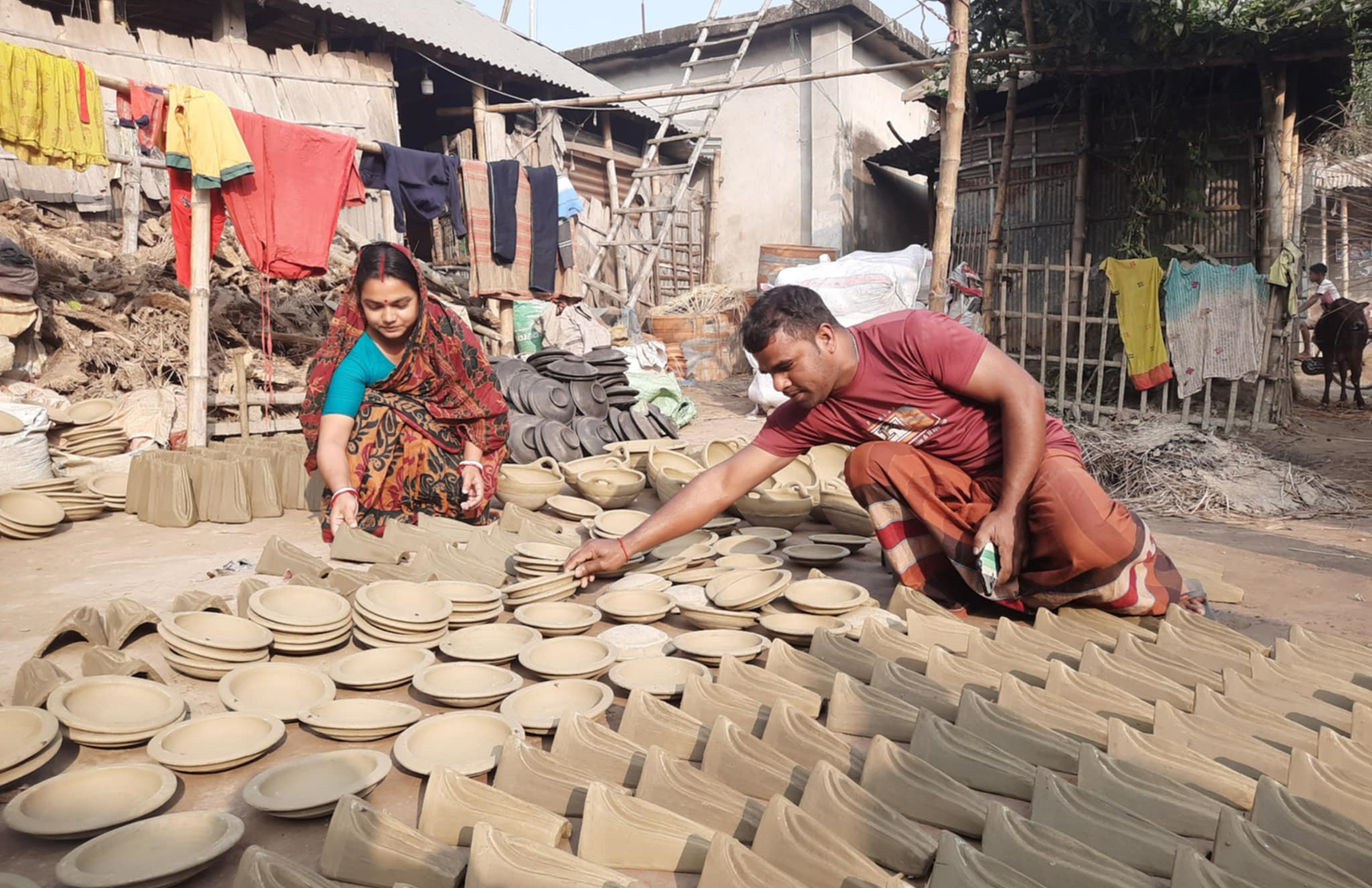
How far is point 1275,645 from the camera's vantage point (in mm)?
1967

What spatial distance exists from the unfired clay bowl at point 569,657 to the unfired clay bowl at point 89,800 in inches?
28.3

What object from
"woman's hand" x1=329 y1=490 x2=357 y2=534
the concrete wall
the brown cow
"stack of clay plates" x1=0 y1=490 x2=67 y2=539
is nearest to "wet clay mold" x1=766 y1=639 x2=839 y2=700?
"woman's hand" x1=329 y1=490 x2=357 y2=534

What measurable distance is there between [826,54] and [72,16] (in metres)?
7.20

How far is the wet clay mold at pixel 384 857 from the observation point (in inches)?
47.7

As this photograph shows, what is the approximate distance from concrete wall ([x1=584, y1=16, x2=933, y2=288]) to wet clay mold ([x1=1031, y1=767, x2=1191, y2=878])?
980cm

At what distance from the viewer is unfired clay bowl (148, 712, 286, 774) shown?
152 cm

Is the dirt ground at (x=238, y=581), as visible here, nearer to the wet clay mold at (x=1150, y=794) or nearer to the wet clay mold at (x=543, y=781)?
the wet clay mold at (x=543, y=781)

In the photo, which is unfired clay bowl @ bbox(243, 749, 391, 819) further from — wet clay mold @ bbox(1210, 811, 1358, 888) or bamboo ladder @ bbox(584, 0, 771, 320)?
bamboo ladder @ bbox(584, 0, 771, 320)

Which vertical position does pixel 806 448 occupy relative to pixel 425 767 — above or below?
above

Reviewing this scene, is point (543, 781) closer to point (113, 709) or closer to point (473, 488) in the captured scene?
point (113, 709)

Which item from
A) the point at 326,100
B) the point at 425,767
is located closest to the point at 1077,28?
the point at 326,100

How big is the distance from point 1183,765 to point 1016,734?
0.86 feet

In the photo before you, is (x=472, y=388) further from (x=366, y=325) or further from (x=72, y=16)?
(x=72, y=16)

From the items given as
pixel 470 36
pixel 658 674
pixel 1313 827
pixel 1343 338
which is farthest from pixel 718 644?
pixel 470 36
